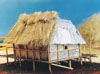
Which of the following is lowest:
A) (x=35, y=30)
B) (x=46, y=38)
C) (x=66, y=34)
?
(x=46, y=38)

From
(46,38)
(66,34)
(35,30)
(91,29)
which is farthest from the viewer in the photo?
(91,29)

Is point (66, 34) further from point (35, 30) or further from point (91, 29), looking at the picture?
point (91, 29)

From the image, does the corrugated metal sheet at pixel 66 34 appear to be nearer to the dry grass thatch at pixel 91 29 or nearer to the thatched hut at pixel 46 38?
the thatched hut at pixel 46 38

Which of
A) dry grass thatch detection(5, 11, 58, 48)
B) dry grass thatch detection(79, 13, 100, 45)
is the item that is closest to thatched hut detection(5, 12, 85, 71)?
dry grass thatch detection(5, 11, 58, 48)

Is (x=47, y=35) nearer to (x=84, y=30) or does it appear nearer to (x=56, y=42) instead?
(x=56, y=42)

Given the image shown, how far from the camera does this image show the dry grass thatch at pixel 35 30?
15.6m

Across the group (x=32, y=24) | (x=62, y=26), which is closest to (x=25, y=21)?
(x=32, y=24)

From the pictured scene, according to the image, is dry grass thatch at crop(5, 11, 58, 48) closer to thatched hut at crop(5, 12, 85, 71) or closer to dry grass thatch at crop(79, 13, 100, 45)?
thatched hut at crop(5, 12, 85, 71)

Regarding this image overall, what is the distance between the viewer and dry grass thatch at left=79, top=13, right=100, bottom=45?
34072 millimetres

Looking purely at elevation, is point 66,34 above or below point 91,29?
below

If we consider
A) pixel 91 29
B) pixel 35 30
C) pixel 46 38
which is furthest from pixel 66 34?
pixel 91 29

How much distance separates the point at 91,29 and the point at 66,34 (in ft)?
65.0

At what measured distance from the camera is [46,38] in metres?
15.2

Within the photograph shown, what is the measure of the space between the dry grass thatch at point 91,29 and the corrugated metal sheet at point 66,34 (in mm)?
15247
